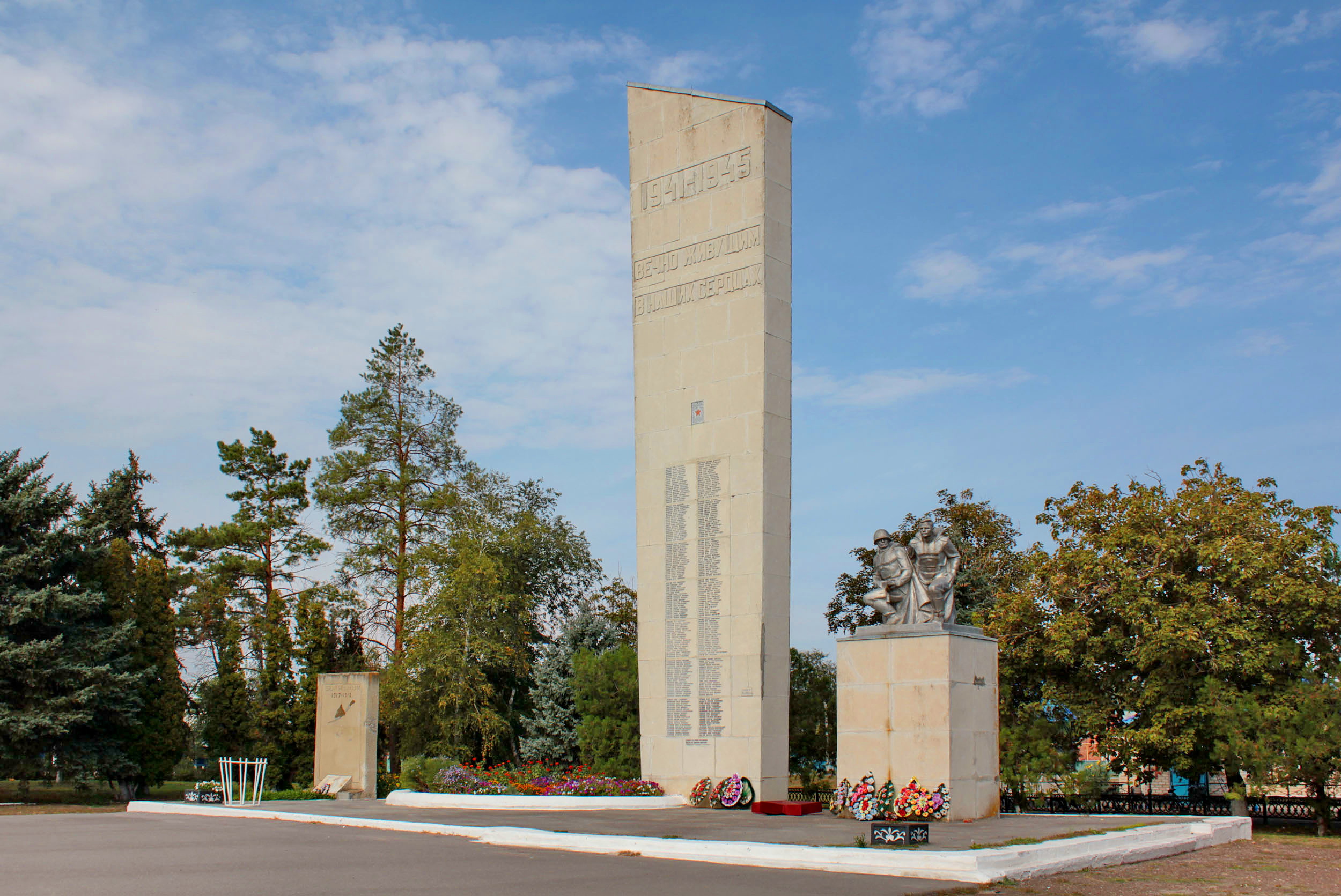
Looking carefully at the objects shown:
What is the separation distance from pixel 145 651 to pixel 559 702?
1124 centimetres

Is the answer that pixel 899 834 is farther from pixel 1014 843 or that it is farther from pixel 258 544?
pixel 258 544

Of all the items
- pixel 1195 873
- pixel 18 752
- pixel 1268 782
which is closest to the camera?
pixel 1195 873

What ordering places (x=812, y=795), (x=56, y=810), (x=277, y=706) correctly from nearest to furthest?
1. (x=56, y=810)
2. (x=812, y=795)
3. (x=277, y=706)

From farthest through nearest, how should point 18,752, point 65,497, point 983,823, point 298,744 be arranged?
point 298,744 → point 65,497 → point 18,752 → point 983,823

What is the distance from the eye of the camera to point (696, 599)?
66.5 ft

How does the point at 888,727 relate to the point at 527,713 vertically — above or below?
above

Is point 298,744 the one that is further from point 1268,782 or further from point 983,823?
point 1268,782

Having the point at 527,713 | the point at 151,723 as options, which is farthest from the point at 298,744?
the point at 527,713

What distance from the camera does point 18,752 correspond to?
85.0ft

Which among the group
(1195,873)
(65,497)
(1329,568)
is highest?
(65,497)

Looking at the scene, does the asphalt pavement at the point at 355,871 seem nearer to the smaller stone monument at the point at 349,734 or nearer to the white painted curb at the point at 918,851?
the white painted curb at the point at 918,851

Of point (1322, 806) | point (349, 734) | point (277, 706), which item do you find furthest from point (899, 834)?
point (277, 706)

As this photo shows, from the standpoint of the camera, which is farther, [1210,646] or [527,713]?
[527,713]

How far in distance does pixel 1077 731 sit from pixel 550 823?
40.6ft
